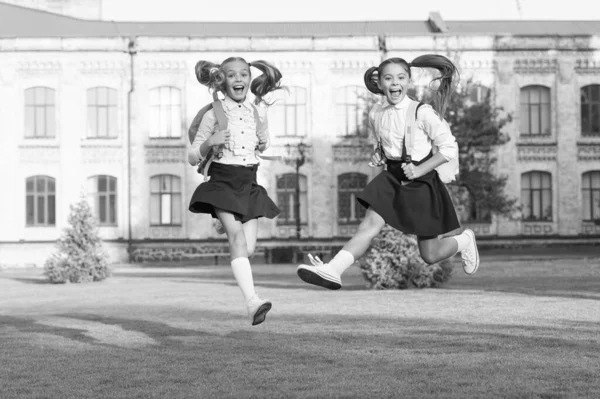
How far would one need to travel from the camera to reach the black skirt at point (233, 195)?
31.6 feet

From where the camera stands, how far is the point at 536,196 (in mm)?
47594

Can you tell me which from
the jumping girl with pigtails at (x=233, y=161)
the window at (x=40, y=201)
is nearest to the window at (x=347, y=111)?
the window at (x=40, y=201)

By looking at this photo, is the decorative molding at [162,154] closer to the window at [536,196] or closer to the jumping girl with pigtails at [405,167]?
the window at [536,196]

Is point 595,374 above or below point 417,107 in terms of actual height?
below

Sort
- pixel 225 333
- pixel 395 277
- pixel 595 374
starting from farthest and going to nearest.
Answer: pixel 395 277, pixel 225 333, pixel 595 374

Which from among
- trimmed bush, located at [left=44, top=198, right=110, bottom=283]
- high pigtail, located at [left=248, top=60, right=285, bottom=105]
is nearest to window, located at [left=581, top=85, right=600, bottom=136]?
trimmed bush, located at [left=44, top=198, right=110, bottom=283]

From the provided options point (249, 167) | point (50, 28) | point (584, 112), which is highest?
point (50, 28)

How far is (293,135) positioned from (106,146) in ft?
25.4

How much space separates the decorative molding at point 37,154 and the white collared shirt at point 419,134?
38.9m

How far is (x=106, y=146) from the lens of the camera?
154 feet

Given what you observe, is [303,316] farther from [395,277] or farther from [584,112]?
[584,112]

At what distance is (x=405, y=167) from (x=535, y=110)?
131ft

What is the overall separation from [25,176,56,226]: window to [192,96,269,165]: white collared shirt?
38.2 metres

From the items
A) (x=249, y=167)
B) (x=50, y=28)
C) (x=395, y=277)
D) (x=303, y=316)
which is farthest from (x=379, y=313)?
(x=50, y=28)
